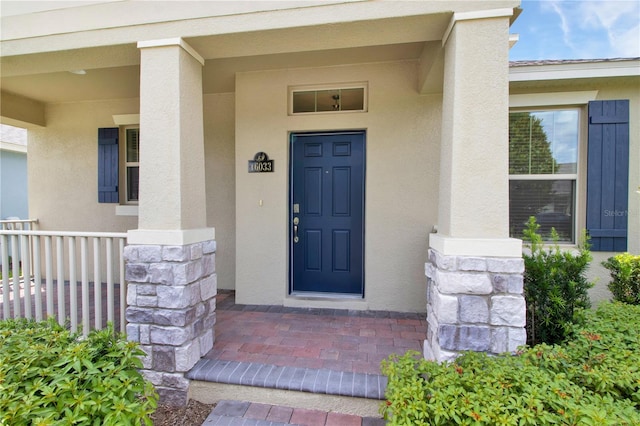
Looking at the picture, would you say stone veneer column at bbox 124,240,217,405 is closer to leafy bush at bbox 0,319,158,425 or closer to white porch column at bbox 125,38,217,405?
white porch column at bbox 125,38,217,405

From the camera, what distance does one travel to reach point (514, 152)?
11.3ft

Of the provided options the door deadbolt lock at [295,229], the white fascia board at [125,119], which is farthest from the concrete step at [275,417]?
the white fascia board at [125,119]

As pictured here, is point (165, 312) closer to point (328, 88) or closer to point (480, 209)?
point (480, 209)

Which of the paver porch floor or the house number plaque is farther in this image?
the house number plaque

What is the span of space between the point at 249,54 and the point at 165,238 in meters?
1.58

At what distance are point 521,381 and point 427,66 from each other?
2565 millimetres

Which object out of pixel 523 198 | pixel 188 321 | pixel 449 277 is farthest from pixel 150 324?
pixel 523 198

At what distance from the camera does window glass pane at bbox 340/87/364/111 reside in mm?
3516

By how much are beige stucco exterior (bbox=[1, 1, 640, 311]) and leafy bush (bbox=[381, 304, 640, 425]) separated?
0.65 m

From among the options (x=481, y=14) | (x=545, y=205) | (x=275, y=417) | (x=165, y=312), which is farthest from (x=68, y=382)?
(x=545, y=205)

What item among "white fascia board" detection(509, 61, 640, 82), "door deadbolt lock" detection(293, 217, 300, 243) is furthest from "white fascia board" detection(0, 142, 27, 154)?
"white fascia board" detection(509, 61, 640, 82)

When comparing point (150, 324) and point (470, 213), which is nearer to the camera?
point (470, 213)

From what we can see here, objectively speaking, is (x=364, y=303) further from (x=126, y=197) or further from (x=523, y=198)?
(x=126, y=197)

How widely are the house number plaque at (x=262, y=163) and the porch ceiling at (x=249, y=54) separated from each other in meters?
1.00
